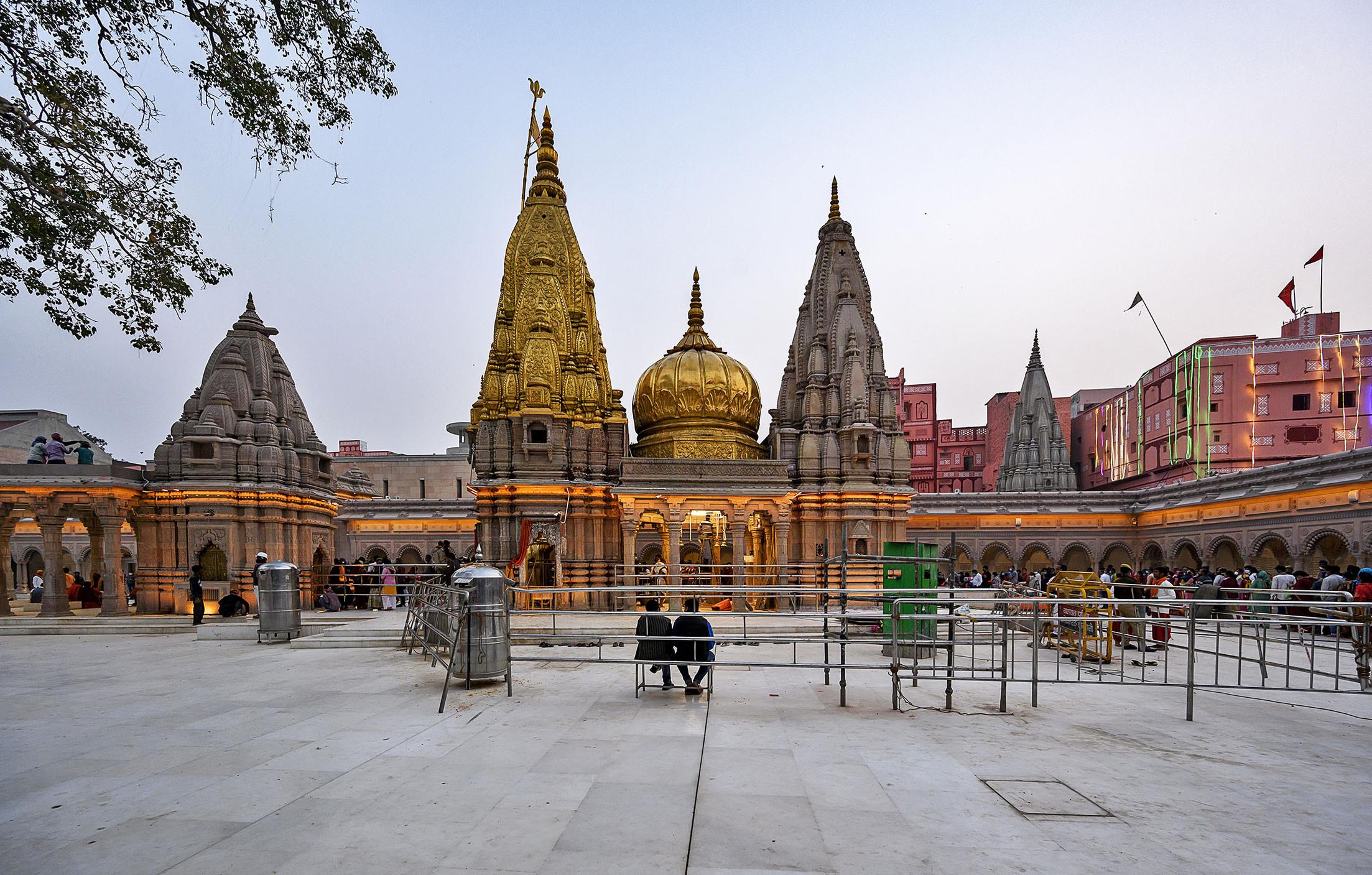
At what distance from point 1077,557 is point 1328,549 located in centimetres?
1219

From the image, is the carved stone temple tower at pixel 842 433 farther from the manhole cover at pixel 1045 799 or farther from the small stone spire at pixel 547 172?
the manhole cover at pixel 1045 799

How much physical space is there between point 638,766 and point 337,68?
762 cm

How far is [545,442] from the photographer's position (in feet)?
69.4

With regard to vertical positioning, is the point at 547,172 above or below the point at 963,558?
above

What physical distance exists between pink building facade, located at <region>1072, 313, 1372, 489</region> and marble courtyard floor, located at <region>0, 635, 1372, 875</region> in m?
32.6

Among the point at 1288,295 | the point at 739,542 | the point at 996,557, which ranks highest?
the point at 1288,295

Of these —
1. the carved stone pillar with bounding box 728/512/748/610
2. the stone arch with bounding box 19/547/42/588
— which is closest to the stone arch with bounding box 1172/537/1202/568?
the carved stone pillar with bounding box 728/512/748/610

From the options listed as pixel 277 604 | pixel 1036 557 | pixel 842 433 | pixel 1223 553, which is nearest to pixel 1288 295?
pixel 1223 553

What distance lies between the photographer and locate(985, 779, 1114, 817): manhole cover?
4812 millimetres

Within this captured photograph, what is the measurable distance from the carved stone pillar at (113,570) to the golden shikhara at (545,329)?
11.2 metres

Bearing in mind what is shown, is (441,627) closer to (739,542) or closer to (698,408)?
(739,542)

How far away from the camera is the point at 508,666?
8.54 m

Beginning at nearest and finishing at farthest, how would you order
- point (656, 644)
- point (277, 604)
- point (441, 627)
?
point (656, 644), point (441, 627), point (277, 604)

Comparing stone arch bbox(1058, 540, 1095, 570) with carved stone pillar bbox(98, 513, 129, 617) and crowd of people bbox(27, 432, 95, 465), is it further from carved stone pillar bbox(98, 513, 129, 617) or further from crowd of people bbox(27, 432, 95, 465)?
crowd of people bbox(27, 432, 95, 465)
